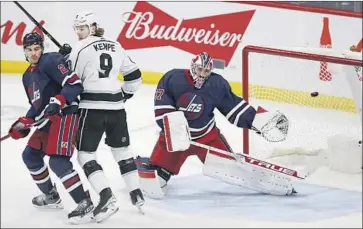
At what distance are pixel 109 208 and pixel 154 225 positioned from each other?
159mm

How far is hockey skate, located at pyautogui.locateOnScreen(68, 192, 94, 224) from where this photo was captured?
2672mm

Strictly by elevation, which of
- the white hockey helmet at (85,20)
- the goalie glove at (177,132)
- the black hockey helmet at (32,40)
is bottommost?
the goalie glove at (177,132)

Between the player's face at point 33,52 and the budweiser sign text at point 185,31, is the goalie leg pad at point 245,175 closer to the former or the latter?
the player's face at point 33,52

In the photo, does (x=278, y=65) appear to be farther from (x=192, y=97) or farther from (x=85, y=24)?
(x=85, y=24)

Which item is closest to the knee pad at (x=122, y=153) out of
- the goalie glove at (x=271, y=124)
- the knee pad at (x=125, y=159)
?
the knee pad at (x=125, y=159)

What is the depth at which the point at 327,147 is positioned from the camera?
10.3 ft

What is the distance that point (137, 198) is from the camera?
2799 millimetres

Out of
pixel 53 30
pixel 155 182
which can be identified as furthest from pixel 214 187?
pixel 53 30

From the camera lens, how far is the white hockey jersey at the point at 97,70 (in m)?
2.72

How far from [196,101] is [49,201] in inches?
25.8

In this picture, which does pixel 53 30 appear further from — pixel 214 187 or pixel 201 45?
pixel 214 187

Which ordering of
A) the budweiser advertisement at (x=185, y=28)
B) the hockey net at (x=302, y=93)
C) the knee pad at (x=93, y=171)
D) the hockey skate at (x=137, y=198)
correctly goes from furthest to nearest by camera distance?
the budweiser advertisement at (x=185, y=28) → the hockey net at (x=302, y=93) → the hockey skate at (x=137, y=198) → the knee pad at (x=93, y=171)

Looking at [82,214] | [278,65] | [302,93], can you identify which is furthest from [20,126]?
[302,93]

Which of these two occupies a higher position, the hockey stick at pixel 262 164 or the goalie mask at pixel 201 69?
the goalie mask at pixel 201 69
